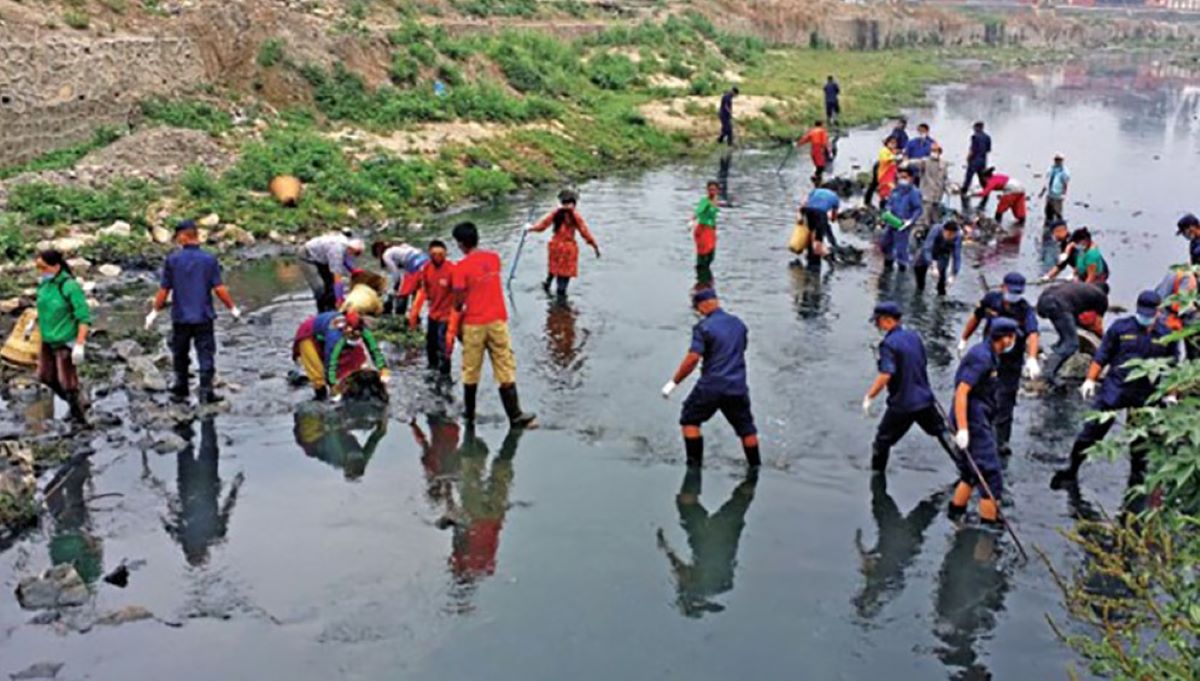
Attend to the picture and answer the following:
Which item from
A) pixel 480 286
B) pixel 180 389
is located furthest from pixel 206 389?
pixel 480 286

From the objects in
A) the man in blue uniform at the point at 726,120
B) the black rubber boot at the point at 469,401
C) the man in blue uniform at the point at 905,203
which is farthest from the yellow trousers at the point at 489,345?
the man in blue uniform at the point at 726,120

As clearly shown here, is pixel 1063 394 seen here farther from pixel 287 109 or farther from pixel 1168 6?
pixel 1168 6

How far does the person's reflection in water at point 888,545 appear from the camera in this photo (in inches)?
378

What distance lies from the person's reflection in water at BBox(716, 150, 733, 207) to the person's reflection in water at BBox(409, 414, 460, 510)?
15.2 m

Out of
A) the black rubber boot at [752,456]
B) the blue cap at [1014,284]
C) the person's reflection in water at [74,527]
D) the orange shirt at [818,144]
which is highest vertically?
the orange shirt at [818,144]

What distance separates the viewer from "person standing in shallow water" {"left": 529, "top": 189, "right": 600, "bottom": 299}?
1731cm

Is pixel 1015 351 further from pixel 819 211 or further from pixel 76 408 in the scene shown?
pixel 76 408

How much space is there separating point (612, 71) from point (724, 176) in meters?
11.9

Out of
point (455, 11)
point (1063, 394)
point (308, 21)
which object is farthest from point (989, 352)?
point (455, 11)

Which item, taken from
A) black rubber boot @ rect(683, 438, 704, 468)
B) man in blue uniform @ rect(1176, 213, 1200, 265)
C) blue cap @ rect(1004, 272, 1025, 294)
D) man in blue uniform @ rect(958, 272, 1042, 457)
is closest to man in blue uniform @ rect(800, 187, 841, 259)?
man in blue uniform @ rect(1176, 213, 1200, 265)

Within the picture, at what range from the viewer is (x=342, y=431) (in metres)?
12.8

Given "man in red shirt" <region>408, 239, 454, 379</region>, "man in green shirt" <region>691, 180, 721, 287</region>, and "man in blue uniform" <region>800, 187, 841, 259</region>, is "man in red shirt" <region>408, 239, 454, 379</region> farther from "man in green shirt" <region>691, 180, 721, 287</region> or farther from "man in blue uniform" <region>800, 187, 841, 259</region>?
"man in blue uniform" <region>800, 187, 841, 259</region>

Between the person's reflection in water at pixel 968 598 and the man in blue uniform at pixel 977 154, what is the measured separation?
719 inches

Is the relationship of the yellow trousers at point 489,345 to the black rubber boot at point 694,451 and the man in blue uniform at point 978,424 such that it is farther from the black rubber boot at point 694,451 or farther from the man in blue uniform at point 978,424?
the man in blue uniform at point 978,424
